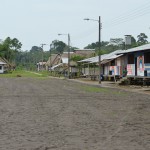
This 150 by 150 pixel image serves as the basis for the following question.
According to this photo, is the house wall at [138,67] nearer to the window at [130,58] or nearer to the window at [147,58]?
the window at [147,58]

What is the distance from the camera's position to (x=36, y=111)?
15273 mm

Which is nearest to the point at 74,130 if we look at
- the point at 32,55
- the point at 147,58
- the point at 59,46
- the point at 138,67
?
the point at 147,58

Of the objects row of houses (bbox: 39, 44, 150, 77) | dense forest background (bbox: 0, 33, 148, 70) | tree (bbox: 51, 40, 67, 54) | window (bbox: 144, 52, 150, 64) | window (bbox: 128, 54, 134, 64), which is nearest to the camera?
row of houses (bbox: 39, 44, 150, 77)

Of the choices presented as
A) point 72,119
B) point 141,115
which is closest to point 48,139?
point 72,119

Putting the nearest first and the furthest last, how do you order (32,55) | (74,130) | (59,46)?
(74,130) → (59,46) → (32,55)

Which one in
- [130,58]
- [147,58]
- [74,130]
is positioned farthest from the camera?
[130,58]

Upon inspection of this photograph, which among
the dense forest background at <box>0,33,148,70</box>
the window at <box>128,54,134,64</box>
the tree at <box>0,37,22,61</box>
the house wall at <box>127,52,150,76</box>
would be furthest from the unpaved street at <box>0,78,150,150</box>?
the tree at <box>0,37,22,61</box>

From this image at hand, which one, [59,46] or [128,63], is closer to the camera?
[128,63]

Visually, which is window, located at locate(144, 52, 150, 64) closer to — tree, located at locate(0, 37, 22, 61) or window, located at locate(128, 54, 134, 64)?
window, located at locate(128, 54, 134, 64)

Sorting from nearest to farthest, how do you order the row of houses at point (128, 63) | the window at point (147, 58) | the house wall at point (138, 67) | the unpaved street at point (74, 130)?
the unpaved street at point (74, 130) < the house wall at point (138, 67) < the row of houses at point (128, 63) < the window at point (147, 58)

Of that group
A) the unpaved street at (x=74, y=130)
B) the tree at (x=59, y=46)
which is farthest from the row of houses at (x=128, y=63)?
the tree at (x=59, y=46)

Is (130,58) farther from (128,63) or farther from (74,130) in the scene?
(74,130)

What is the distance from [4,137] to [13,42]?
12006 centimetres

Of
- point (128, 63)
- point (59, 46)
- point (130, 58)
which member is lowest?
point (128, 63)
